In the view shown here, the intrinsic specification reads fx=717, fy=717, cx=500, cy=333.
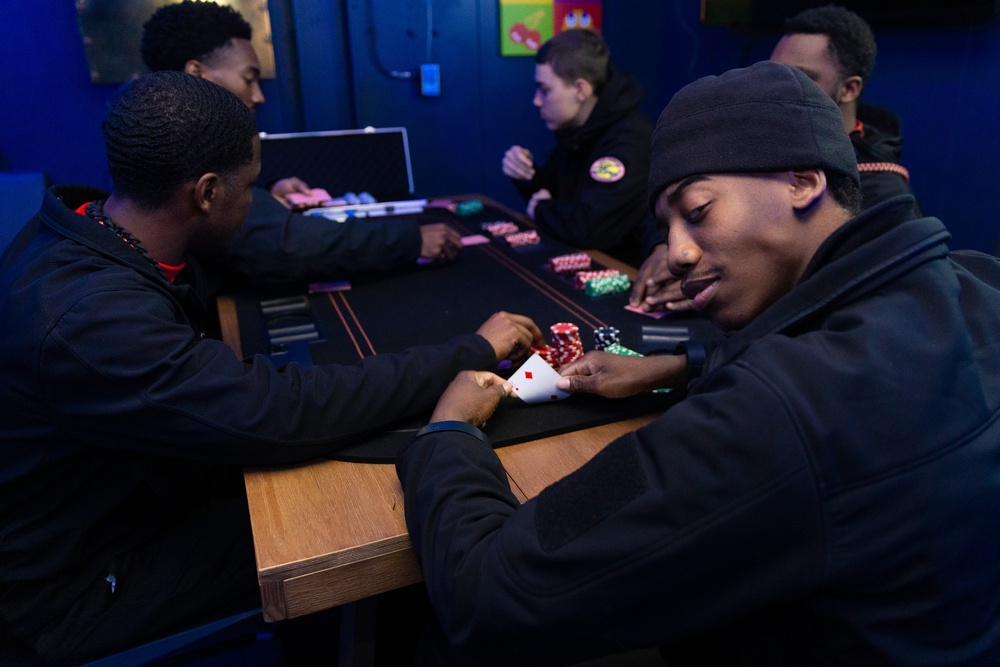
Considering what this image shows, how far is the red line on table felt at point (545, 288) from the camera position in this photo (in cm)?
188

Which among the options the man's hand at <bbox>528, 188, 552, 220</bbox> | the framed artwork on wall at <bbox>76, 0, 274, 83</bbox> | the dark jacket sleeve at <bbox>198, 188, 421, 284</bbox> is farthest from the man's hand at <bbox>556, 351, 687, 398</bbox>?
the framed artwork on wall at <bbox>76, 0, 274, 83</bbox>

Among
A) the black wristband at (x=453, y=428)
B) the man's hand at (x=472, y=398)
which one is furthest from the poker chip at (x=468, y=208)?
the black wristband at (x=453, y=428)

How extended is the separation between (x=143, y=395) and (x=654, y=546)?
83cm

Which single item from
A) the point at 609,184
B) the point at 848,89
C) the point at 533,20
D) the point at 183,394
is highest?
the point at 533,20

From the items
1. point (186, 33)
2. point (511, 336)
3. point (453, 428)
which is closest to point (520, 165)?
point (186, 33)

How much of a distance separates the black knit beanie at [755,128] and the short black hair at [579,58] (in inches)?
79.1

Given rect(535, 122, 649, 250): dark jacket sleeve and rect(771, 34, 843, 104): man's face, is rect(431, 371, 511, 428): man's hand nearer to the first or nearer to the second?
rect(535, 122, 649, 250): dark jacket sleeve

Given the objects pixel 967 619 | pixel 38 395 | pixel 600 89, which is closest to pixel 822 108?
pixel 967 619

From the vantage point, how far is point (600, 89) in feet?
9.73

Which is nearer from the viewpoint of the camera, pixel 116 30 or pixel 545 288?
pixel 545 288

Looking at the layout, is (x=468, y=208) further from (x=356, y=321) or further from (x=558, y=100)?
(x=356, y=321)

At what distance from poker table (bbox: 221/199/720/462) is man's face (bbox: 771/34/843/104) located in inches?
34.7

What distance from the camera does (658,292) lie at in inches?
75.2

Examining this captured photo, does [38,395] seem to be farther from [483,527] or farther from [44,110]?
[44,110]
